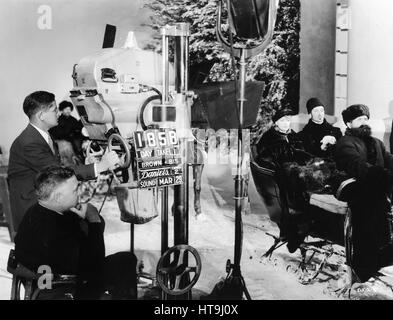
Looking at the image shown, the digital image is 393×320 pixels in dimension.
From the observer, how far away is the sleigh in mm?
2719

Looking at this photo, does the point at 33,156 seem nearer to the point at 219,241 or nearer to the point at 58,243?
the point at 58,243

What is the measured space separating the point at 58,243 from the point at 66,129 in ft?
2.90

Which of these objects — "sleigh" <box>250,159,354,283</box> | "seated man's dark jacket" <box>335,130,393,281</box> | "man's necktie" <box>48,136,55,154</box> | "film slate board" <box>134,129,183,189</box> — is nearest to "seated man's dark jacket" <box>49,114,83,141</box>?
"man's necktie" <box>48,136,55,154</box>

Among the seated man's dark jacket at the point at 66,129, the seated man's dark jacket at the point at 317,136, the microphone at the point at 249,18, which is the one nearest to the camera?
the microphone at the point at 249,18

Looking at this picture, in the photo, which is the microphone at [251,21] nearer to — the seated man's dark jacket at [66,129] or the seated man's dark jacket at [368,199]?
the seated man's dark jacket at [368,199]

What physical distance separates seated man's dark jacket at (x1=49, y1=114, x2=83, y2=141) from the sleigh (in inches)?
46.4

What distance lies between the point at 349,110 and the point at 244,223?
3.24ft

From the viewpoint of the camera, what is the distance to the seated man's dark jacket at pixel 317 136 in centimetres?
274

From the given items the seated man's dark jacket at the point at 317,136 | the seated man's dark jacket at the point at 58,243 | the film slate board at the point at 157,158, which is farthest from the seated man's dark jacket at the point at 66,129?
the seated man's dark jacket at the point at 317,136

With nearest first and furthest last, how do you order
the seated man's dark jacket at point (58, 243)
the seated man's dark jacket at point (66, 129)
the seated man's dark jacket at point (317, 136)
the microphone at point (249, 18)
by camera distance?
the seated man's dark jacket at point (58, 243), the microphone at point (249, 18), the seated man's dark jacket at point (317, 136), the seated man's dark jacket at point (66, 129)

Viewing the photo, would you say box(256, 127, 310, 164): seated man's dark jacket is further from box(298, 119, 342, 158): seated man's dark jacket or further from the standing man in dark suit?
the standing man in dark suit

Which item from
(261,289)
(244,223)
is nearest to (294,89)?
(244,223)

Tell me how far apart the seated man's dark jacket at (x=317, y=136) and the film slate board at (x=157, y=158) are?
81 centimetres

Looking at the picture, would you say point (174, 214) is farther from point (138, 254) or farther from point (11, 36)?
point (11, 36)
